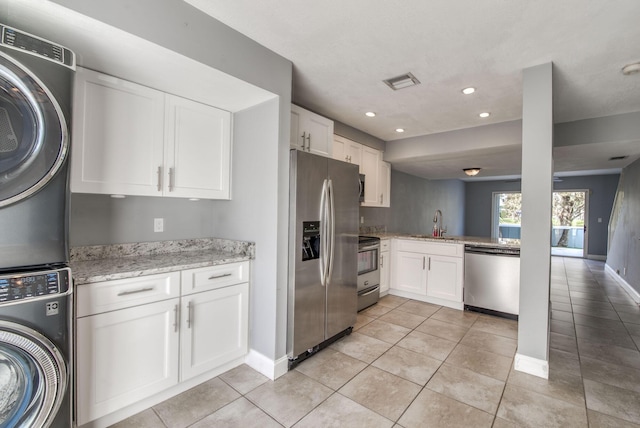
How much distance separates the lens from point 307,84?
109 inches

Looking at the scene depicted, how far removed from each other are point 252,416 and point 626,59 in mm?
3704

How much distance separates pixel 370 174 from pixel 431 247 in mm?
1374

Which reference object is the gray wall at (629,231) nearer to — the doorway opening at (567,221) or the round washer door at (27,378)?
the doorway opening at (567,221)

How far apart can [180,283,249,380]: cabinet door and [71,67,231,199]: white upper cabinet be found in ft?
2.75

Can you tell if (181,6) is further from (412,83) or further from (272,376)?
(272,376)

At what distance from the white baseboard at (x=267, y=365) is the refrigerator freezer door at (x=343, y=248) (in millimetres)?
525

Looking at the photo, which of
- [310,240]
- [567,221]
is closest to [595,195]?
[567,221]

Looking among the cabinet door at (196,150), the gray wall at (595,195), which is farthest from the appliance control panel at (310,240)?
the gray wall at (595,195)

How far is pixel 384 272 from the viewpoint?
4.33 m

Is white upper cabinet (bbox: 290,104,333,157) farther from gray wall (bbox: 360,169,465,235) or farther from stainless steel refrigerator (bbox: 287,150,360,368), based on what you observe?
gray wall (bbox: 360,169,465,235)

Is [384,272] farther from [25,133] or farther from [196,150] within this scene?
[25,133]

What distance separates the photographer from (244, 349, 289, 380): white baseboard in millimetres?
2244

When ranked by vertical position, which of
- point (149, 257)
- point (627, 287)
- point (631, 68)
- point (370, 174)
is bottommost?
point (627, 287)

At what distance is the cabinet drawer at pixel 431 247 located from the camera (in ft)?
12.7
